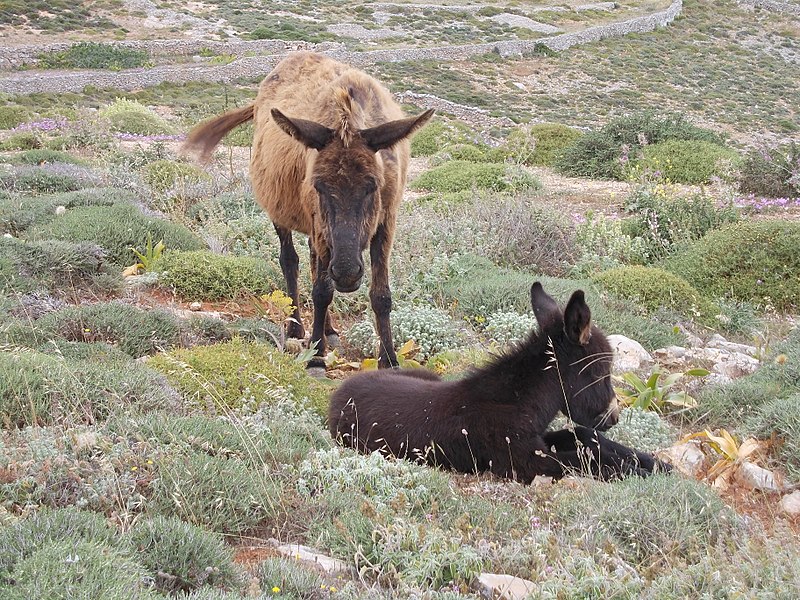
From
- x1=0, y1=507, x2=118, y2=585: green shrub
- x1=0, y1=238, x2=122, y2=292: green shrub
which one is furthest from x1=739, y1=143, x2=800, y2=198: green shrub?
x1=0, y1=507, x2=118, y2=585: green shrub

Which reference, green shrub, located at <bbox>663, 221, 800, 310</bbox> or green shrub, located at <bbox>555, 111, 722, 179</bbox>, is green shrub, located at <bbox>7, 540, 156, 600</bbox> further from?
green shrub, located at <bbox>555, 111, 722, 179</bbox>

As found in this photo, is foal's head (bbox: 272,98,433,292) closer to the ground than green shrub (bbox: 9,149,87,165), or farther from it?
farther from it

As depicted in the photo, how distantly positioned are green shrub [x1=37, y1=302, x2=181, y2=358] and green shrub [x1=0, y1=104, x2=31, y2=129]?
19.4 m

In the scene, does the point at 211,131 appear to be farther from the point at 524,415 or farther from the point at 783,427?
the point at 783,427

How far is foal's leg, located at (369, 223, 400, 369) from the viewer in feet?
24.5

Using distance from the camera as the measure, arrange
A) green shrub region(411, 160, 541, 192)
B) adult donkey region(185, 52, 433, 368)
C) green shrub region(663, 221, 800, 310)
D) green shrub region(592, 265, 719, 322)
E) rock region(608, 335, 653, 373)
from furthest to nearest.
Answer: green shrub region(411, 160, 541, 192)
green shrub region(663, 221, 800, 310)
green shrub region(592, 265, 719, 322)
rock region(608, 335, 653, 373)
adult donkey region(185, 52, 433, 368)

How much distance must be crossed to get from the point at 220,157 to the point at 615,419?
1279cm

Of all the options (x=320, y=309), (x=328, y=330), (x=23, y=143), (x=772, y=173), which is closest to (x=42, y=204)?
(x=328, y=330)

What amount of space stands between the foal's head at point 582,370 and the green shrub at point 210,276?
187 inches

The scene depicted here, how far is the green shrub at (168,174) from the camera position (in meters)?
13.8

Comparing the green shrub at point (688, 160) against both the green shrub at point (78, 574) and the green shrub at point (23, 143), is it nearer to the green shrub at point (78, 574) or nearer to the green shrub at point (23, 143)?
the green shrub at point (23, 143)

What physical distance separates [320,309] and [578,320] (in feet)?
10.7

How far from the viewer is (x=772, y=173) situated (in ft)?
50.6

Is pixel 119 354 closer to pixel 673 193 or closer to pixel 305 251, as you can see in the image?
pixel 305 251
